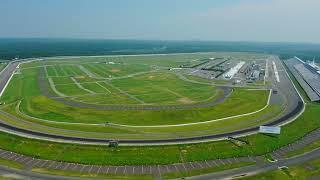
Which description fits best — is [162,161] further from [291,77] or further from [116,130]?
[291,77]

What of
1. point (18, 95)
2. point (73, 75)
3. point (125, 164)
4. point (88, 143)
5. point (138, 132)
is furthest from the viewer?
point (73, 75)

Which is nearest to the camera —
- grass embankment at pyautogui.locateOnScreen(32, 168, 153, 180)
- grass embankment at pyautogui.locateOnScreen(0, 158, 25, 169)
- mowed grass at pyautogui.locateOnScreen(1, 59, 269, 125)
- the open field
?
grass embankment at pyautogui.locateOnScreen(32, 168, 153, 180)

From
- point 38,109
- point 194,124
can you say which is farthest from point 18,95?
point 194,124

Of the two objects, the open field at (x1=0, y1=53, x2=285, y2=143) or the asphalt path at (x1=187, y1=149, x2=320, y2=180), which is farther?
the open field at (x1=0, y1=53, x2=285, y2=143)

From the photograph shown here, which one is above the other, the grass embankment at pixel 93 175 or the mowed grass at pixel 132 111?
the mowed grass at pixel 132 111

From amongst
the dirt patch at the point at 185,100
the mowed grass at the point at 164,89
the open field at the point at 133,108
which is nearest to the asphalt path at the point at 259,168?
the open field at the point at 133,108

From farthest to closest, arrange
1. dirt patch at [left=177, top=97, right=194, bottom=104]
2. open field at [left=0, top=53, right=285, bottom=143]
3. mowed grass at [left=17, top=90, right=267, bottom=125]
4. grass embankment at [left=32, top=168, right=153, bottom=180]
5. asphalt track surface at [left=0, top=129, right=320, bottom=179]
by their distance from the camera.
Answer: dirt patch at [left=177, top=97, right=194, bottom=104] → mowed grass at [left=17, top=90, right=267, bottom=125] → open field at [left=0, top=53, right=285, bottom=143] → asphalt track surface at [left=0, top=129, right=320, bottom=179] → grass embankment at [left=32, top=168, right=153, bottom=180]

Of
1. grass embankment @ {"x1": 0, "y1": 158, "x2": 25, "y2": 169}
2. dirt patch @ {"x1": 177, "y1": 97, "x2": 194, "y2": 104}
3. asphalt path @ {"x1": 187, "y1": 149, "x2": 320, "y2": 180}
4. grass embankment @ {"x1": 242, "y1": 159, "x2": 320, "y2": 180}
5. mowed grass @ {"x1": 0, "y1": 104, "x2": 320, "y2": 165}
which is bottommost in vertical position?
grass embankment @ {"x1": 242, "y1": 159, "x2": 320, "y2": 180}

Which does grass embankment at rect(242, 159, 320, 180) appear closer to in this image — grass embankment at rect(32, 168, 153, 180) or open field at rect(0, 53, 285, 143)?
grass embankment at rect(32, 168, 153, 180)

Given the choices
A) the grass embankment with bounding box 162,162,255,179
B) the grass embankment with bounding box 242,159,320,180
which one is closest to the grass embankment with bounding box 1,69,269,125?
the grass embankment with bounding box 162,162,255,179

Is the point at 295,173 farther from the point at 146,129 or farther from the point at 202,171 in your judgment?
the point at 146,129

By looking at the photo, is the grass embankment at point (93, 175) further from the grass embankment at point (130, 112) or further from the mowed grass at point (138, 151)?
the grass embankment at point (130, 112)
